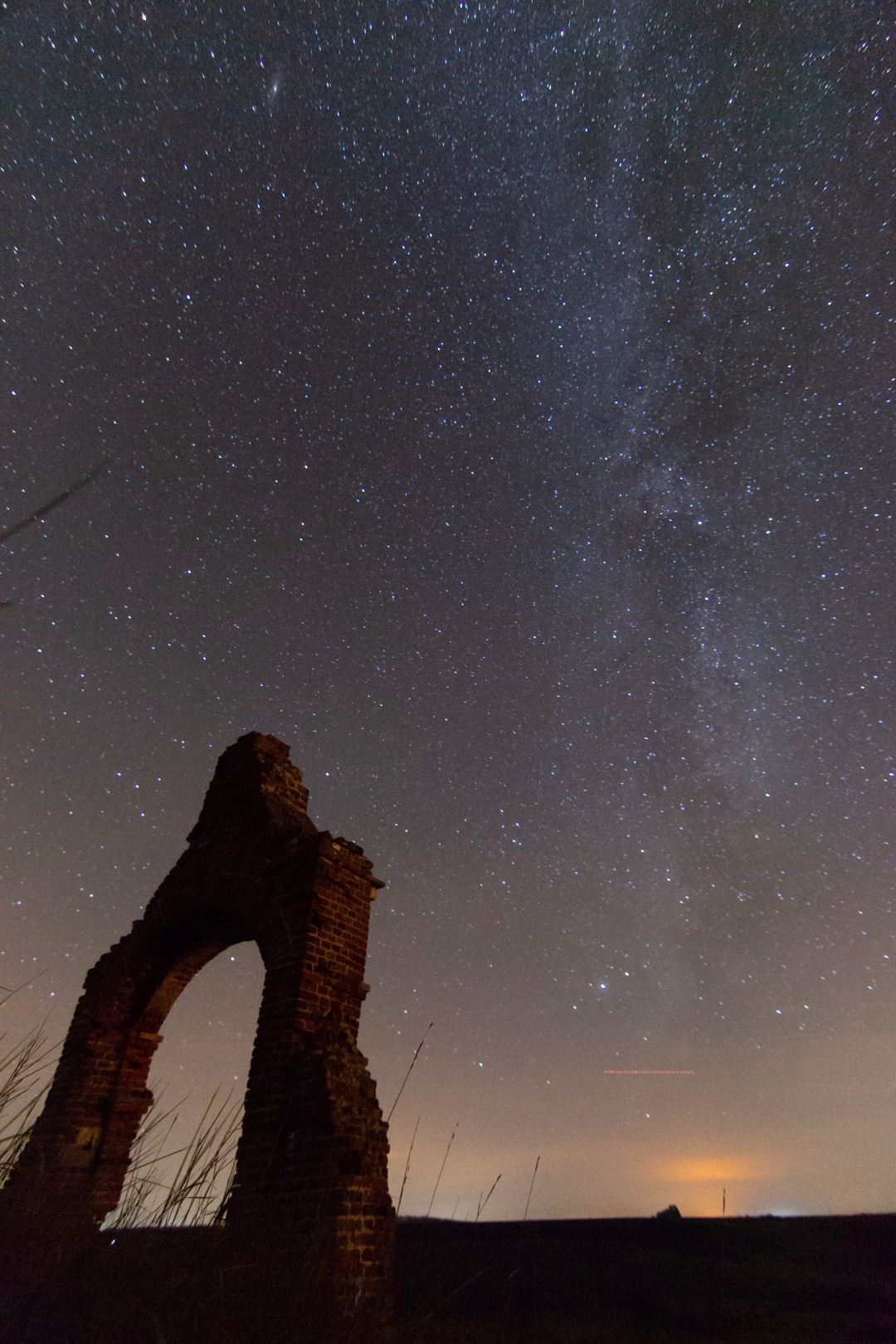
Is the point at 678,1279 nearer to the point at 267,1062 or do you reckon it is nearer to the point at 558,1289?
the point at 558,1289

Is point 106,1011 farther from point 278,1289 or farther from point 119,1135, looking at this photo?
point 278,1289

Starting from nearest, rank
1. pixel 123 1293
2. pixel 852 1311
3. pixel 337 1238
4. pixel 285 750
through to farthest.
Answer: pixel 123 1293 → pixel 337 1238 → pixel 285 750 → pixel 852 1311

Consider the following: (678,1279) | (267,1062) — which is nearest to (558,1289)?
(678,1279)

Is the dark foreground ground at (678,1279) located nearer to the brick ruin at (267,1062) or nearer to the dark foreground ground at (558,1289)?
the dark foreground ground at (558,1289)

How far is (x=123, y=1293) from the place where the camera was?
3834 millimetres

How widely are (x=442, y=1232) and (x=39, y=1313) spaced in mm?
20231

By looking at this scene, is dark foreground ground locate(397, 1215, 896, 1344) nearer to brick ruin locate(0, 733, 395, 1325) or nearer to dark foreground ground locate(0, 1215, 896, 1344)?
dark foreground ground locate(0, 1215, 896, 1344)

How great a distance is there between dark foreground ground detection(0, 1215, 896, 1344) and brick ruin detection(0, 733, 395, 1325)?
1.10 feet

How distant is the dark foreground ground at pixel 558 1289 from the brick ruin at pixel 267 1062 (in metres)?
0.34

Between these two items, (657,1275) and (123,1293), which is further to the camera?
(657,1275)

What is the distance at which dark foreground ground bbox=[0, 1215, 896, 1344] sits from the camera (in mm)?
3715

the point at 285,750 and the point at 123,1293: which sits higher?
the point at 285,750

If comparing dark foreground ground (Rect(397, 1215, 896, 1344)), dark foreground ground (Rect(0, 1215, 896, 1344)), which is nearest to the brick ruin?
dark foreground ground (Rect(0, 1215, 896, 1344))

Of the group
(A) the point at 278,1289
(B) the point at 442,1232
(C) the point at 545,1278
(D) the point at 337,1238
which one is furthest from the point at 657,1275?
(A) the point at 278,1289
